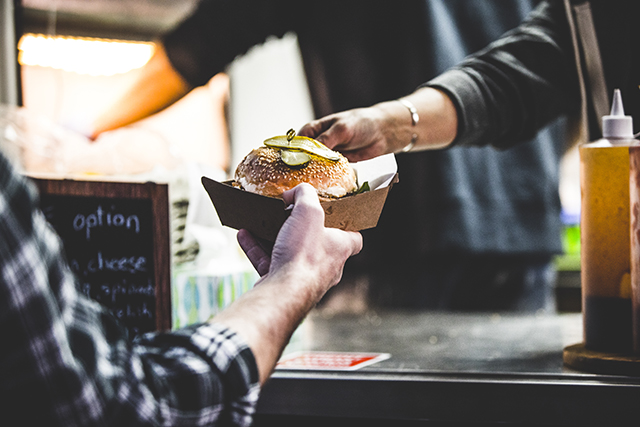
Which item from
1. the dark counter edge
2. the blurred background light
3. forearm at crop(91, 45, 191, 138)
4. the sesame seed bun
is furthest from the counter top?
the blurred background light

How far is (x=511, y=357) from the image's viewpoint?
47.9 inches

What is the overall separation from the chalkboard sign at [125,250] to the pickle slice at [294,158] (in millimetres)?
328

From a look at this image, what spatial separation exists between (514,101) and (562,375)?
68 centimetres

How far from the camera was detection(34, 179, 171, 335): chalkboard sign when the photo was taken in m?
1.20

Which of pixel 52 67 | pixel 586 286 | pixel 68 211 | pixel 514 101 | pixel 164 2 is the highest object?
pixel 164 2

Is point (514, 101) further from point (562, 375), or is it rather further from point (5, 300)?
point (5, 300)

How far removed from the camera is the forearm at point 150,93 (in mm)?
2754

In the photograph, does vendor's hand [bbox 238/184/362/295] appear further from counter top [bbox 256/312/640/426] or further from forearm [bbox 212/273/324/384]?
counter top [bbox 256/312/640/426]

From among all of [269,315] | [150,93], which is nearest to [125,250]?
[269,315]

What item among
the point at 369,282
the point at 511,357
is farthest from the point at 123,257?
the point at 369,282

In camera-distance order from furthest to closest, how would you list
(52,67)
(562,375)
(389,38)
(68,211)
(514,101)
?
1. (52,67)
2. (389,38)
3. (514,101)
4. (68,211)
5. (562,375)

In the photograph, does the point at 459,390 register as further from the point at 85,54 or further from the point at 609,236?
the point at 85,54

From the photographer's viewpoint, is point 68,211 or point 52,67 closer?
point 68,211

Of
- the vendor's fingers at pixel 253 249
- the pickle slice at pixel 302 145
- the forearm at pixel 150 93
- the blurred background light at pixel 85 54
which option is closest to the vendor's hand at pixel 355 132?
the pickle slice at pixel 302 145
